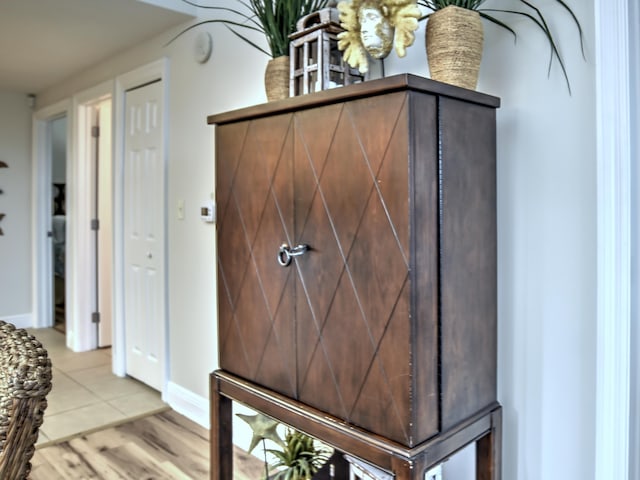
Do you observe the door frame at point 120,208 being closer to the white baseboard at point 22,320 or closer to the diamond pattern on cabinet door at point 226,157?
the diamond pattern on cabinet door at point 226,157

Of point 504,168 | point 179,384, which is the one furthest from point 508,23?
point 179,384

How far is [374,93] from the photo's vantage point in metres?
1.13

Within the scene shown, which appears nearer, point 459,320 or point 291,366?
point 459,320

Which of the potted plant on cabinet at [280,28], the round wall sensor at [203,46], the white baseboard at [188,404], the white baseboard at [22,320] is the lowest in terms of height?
the white baseboard at [188,404]

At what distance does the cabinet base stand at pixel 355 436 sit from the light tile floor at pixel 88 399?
4.57 ft

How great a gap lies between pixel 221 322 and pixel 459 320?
79 centimetres

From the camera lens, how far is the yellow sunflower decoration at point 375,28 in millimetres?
1291

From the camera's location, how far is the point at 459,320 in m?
1.23

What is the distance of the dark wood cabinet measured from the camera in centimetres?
110

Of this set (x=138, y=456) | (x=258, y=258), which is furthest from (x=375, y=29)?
(x=138, y=456)

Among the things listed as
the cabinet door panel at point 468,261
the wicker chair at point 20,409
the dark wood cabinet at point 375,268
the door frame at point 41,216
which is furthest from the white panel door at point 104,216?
the cabinet door panel at point 468,261

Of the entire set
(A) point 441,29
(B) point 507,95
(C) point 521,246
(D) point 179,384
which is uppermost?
(A) point 441,29

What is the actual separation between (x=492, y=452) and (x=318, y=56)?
1247 mm

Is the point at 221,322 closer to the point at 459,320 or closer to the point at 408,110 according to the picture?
the point at 459,320
